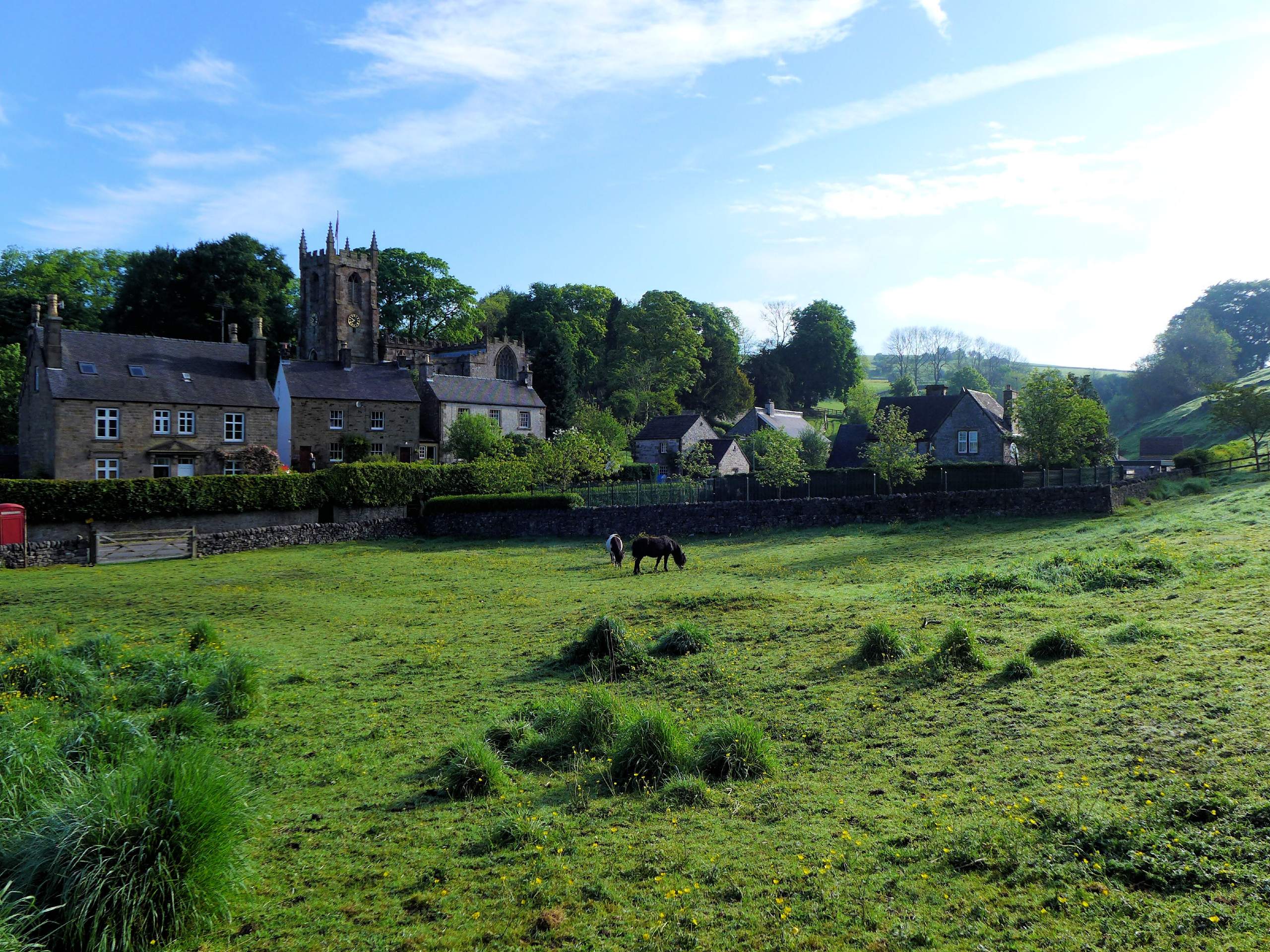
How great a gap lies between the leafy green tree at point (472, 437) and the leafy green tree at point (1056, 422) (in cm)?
3463

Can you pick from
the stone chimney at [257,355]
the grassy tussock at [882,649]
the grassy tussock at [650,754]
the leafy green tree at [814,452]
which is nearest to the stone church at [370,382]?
the stone chimney at [257,355]

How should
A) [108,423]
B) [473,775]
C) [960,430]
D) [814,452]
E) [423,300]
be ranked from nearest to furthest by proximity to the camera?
[473,775], [108,423], [960,430], [814,452], [423,300]

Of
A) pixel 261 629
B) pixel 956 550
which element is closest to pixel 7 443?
pixel 261 629

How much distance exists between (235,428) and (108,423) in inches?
281

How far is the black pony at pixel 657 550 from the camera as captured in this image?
26.9m

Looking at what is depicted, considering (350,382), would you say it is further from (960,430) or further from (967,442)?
(967,442)

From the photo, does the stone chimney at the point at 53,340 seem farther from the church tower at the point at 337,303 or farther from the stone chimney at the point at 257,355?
the church tower at the point at 337,303

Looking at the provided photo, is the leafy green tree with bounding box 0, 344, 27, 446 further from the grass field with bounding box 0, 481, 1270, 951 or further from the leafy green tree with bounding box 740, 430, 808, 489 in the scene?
the grass field with bounding box 0, 481, 1270, 951

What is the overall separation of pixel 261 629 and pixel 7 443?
5802cm

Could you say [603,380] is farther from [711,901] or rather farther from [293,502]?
[711,901]

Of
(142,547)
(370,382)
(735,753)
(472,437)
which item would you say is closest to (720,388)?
(472,437)

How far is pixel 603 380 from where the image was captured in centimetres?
10056

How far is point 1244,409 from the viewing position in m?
53.4

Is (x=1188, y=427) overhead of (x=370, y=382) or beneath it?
beneath
